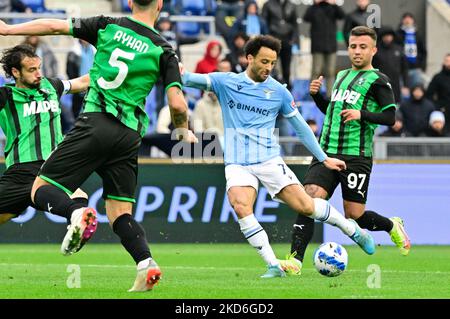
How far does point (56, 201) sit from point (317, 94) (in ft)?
13.2

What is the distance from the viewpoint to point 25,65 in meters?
11.7

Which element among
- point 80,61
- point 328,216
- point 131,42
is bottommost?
point 328,216

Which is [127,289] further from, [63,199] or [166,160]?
[166,160]

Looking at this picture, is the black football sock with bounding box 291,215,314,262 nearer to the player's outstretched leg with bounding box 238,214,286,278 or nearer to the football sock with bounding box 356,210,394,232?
the player's outstretched leg with bounding box 238,214,286,278

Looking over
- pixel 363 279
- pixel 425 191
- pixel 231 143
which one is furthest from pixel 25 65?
pixel 425 191

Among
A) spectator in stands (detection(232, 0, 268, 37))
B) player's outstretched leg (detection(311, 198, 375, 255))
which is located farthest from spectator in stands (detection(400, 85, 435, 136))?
player's outstretched leg (detection(311, 198, 375, 255))

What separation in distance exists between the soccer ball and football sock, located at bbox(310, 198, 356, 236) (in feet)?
1.35

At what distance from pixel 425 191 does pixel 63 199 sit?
398 inches

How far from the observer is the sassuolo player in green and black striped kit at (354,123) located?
12.2 m

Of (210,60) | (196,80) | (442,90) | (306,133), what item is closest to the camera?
(196,80)

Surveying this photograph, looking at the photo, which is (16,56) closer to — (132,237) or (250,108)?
(250,108)

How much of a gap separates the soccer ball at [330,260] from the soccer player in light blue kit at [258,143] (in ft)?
1.28

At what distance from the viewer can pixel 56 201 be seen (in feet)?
30.2

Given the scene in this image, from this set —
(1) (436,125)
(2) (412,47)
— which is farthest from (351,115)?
(2) (412,47)
